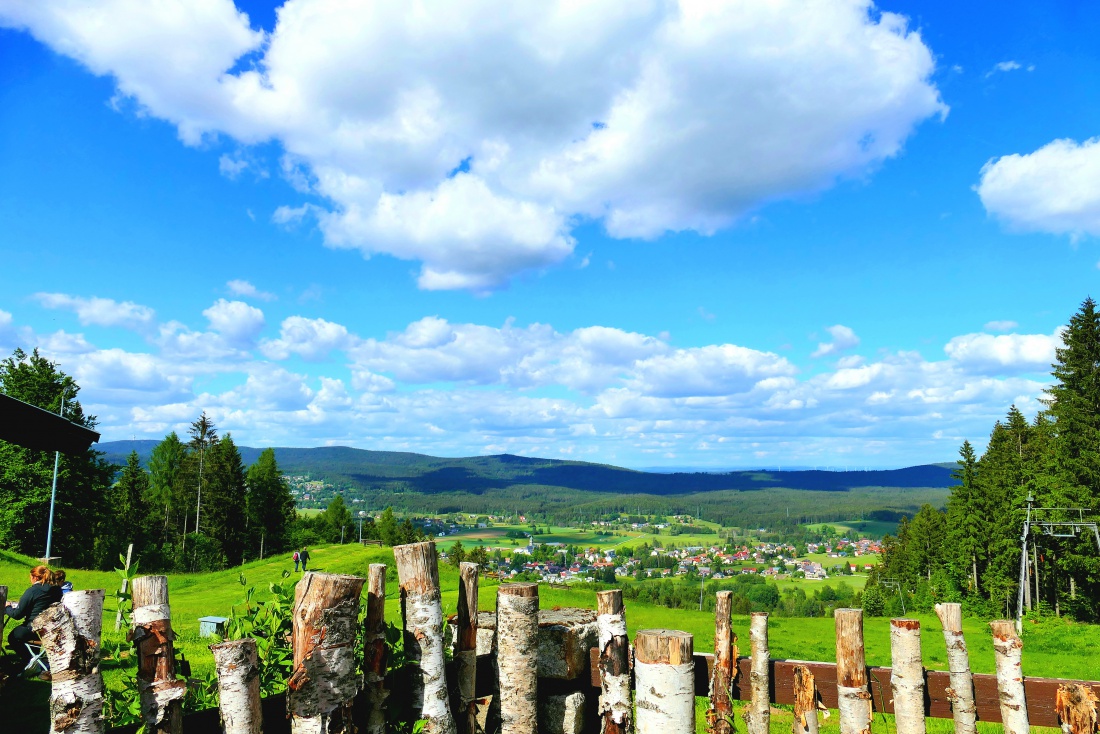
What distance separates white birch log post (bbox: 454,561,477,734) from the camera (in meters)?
3.73

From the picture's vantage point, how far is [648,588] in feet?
262

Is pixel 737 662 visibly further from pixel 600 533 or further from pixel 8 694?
pixel 600 533

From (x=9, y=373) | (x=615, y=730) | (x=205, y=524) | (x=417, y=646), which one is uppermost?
(x=9, y=373)

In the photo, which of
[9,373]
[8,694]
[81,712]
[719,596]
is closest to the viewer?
[81,712]

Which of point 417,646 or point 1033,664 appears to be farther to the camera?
point 1033,664

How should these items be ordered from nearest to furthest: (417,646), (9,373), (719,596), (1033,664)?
(417,646)
(719,596)
(1033,664)
(9,373)

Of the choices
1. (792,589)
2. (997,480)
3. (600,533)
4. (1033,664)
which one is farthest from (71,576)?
(600,533)

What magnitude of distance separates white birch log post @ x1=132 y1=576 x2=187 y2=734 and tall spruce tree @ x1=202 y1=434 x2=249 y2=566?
62.2 meters

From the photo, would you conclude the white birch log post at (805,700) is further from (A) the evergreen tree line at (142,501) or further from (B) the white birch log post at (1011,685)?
(A) the evergreen tree line at (142,501)

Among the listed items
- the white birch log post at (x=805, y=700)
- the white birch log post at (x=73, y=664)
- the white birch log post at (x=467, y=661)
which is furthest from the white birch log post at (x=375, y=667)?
the white birch log post at (x=805, y=700)

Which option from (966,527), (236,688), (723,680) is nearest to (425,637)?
(236,688)

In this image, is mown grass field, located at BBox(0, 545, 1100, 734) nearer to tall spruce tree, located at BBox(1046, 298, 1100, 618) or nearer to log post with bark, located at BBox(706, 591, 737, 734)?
tall spruce tree, located at BBox(1046, 298, 1100, 618)

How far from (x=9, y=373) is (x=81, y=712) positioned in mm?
45584

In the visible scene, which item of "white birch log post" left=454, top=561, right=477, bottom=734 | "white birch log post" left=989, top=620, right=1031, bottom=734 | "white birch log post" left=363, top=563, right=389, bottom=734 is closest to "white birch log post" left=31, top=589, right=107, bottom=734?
"white birch log post" left=363, top=563, right=389, bottom=734
